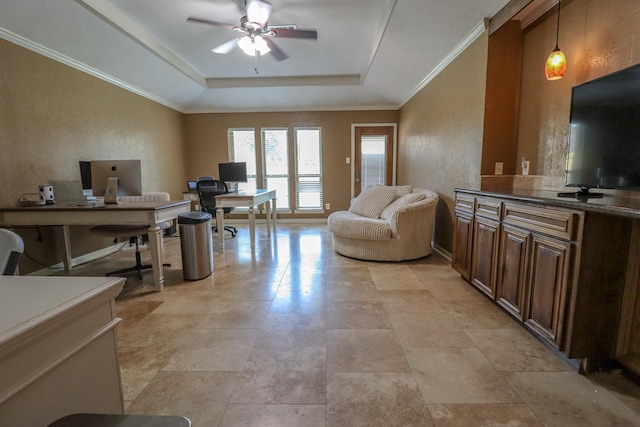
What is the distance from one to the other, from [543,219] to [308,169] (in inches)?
198

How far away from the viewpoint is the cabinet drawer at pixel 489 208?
2.16m

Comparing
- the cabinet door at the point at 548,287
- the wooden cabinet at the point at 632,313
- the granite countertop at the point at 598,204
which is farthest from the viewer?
the cabinet door at the point at 548,287

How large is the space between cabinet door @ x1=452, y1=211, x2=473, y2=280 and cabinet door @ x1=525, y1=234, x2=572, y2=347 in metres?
0.82

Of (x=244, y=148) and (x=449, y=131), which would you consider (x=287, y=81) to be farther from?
(x=449, y=131)

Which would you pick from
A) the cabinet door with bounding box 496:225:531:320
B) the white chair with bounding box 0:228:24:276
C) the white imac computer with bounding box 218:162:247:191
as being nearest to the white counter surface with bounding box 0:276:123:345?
the white chair with bounding box 0:228:24:276

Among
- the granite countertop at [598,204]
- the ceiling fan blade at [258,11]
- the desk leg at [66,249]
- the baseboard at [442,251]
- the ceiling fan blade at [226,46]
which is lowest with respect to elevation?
the baseboard at [442,251]

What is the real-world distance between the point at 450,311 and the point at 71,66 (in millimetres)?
4846

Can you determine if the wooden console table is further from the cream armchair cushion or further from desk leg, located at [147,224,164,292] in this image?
desk leg, located at [147,224,164,292]

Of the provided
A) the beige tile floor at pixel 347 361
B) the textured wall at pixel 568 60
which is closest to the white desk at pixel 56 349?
the beige tile floor at pixel 347 361

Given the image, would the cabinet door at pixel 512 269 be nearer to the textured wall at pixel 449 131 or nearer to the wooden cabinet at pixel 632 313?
the wooden cabinet at pixel 632 313

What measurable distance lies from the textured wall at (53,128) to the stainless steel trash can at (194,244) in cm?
164

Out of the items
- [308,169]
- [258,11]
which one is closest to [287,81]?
[308,169]

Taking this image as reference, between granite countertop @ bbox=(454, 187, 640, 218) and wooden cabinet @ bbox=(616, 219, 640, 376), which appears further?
wooden cabinet @ bbox=(616, 219, 640, 376)

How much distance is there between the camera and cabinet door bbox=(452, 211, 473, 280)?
263cm
